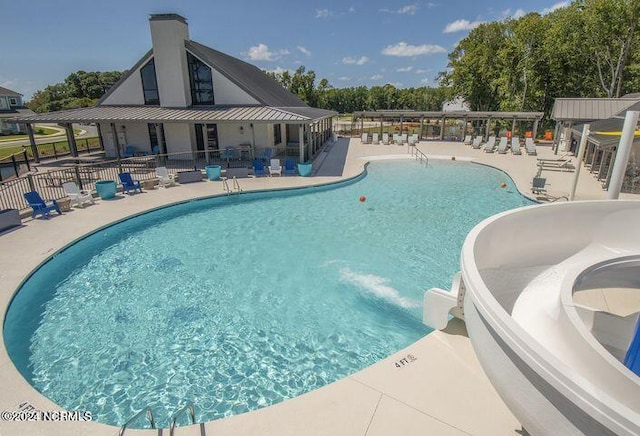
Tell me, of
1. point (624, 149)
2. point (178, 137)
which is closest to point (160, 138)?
point (178, 137)

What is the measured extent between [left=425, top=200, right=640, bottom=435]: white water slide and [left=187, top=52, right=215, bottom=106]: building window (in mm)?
20947

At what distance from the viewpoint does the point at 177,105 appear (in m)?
21.8

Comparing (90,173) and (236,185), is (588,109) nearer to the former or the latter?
(236,185)

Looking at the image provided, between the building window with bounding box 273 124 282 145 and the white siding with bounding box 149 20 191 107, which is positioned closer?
the white siding with bounding box 149 20 191 107

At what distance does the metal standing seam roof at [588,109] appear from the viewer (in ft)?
77.5

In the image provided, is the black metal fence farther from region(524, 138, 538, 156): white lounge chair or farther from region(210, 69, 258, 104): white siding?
region(524, 138, 538, 156): white lounge chair

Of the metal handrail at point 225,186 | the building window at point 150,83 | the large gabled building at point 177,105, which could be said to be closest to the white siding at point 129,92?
→ the large gabled building at point 177,105

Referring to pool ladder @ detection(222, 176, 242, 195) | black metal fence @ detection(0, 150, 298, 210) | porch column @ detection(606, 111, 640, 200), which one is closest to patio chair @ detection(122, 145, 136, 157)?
black metal fence @ detection(0, 150, 298, 210)

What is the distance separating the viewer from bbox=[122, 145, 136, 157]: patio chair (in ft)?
73.0

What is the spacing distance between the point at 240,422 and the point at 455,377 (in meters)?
3.06

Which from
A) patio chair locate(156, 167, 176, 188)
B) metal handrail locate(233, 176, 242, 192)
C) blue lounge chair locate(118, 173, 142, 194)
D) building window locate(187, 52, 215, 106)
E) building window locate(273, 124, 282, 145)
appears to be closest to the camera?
blue lounge chair locate(118, 173, 142, 194)

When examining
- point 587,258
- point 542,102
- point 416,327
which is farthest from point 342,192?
point 542,102

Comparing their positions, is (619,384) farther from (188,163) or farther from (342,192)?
(188,163)

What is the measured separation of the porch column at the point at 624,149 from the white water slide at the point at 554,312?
4.55 feet
